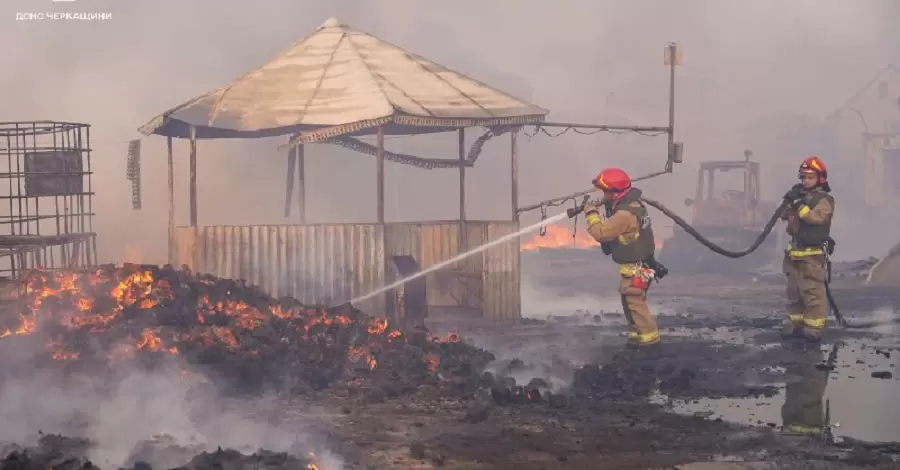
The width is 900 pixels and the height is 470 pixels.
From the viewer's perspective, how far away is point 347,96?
15273 mm

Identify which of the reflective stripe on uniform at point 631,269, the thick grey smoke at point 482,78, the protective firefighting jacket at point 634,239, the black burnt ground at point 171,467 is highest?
the thick grey smoke at point 482,78

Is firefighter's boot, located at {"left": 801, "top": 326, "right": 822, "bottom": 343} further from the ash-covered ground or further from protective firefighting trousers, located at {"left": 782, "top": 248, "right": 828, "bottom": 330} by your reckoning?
the ash-covered ground

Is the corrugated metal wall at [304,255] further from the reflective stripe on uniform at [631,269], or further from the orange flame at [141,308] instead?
the reflective stripe on uniform at [631,269]

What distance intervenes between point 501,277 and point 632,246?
4908 millimetres

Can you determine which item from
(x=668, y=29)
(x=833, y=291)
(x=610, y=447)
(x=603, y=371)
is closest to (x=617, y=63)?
(x=668, y=29)

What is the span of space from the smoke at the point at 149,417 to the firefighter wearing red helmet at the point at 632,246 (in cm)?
428

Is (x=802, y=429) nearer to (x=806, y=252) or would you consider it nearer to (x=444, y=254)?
(x=806, y=252)

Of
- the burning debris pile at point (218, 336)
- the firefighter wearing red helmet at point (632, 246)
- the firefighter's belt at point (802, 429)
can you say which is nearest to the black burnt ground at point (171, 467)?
the burning debris pile at point (218, 336)

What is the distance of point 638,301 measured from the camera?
11.7m

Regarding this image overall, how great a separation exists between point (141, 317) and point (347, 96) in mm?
5284

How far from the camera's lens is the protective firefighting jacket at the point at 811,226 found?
41.6 feet

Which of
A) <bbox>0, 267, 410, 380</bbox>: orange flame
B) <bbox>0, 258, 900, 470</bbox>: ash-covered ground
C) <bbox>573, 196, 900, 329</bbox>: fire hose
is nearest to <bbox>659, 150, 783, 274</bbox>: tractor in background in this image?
<bbox>573, 196, 900, 329</bbox>: fire hose

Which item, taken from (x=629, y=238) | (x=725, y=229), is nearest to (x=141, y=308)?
(x=629, y=238)

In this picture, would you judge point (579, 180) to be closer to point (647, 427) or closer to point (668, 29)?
point (668, 29)
